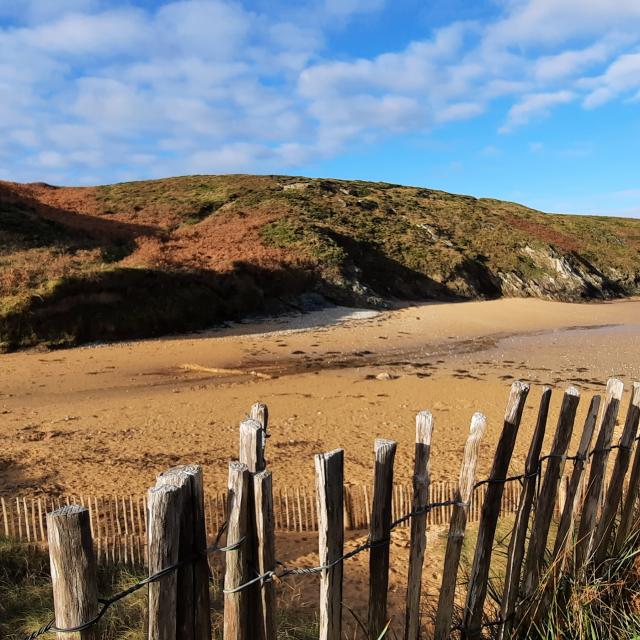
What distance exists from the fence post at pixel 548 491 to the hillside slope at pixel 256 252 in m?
17.2

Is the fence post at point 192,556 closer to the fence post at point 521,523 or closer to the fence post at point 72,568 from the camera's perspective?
the fence post at point 72,568

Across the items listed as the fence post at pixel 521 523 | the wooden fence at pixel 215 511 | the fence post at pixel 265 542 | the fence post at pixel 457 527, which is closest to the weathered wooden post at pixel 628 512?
the fence post at pixel 521 523

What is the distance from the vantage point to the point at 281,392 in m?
12.8

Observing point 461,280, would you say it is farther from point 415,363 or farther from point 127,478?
point 127,478

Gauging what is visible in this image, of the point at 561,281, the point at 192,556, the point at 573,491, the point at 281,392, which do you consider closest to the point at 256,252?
the point at 281,392

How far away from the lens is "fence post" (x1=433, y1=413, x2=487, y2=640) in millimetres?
2662

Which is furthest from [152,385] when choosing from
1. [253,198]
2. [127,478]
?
[253,198]

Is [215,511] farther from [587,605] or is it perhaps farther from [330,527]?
[330,527]

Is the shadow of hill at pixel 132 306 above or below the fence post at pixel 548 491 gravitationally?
above

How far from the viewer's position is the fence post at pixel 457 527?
2.66 meters

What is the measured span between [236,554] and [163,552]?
1.11 ft

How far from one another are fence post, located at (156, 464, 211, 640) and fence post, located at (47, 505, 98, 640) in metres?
0.27

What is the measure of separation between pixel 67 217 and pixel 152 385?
22.9 meters

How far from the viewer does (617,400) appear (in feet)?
11.0
